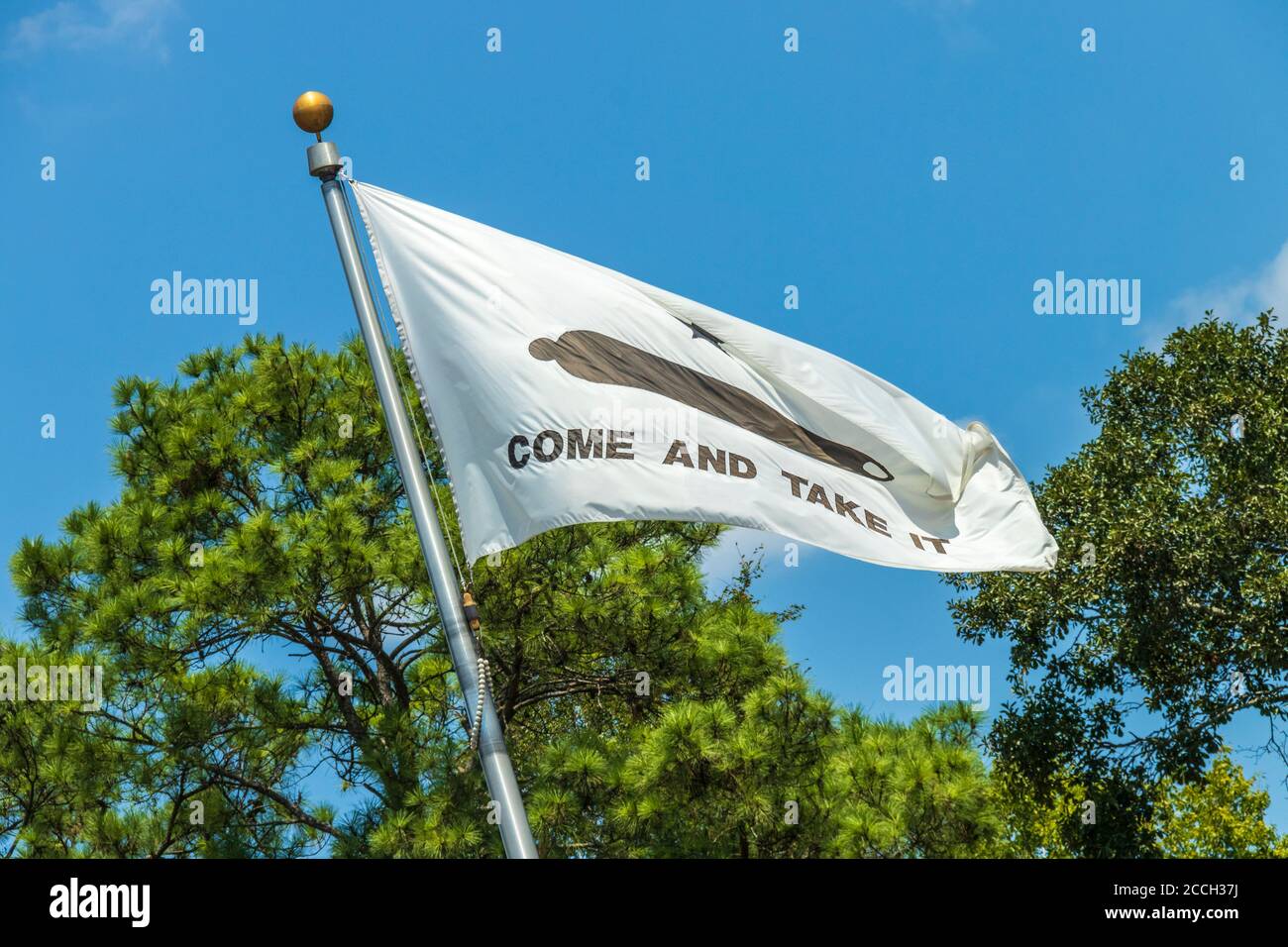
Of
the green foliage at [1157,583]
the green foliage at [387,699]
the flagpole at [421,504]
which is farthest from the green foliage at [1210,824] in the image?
the flagpole at [421,504]

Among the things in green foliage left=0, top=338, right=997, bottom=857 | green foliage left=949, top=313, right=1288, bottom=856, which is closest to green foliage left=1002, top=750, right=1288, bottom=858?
green foliage left=949, top=313, right=1288, bottom=856

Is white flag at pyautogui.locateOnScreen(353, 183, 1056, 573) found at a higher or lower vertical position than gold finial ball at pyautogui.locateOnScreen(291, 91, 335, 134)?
lower

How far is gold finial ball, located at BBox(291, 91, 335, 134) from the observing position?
5.56 m

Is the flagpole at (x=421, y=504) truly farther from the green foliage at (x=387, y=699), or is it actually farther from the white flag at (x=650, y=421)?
the green foliage at (x=387, y=699)

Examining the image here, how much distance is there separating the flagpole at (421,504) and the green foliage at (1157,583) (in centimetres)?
1081

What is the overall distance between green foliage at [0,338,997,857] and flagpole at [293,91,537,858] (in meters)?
3.39

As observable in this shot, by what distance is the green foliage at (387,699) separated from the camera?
8406mm

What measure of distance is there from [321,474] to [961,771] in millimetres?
5235

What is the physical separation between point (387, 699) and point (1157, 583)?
872 cm

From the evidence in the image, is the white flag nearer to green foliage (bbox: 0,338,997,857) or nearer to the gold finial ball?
the gold finial ball

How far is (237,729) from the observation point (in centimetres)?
910
